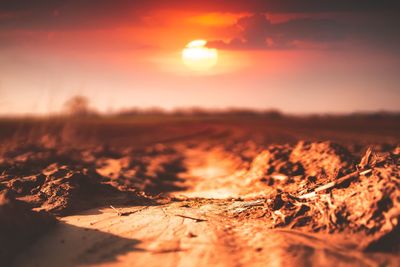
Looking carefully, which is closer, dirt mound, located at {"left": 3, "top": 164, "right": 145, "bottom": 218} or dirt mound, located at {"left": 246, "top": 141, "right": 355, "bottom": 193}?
dirt mound, located at {"left": 3, "top": 164, "right": 145, "bottom": 218}

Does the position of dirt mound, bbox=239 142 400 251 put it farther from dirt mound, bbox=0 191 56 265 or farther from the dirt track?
dirt mound, bbox=0 191 56 265

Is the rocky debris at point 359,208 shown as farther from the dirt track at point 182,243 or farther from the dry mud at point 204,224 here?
the dirt track at point 182,243

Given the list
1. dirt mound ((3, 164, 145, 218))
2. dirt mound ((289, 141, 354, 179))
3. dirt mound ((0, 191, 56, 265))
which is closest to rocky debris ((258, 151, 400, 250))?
dirt mound ((289, 141, 354, 179))

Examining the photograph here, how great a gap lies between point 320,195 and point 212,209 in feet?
4.83

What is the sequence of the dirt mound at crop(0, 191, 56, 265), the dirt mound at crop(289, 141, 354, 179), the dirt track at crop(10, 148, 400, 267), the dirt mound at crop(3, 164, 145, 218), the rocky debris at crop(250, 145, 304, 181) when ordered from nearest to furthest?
1. the dirt track at crop(10, 148, 400, 267)
2. the dirt mound at crop(0, 191, 56, 265)
3. the dirt mound at crop(3, 164, 145, 218)
4. the dirt mound at crop(289, 141, 354, 179)
5. the rocky debris at crop(250, 145, 304, 181)

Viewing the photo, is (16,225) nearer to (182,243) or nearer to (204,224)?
(182,243)

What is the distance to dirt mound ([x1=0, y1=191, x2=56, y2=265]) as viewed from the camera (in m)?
3.63

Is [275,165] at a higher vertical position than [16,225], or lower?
higher

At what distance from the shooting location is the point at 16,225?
12.6ft

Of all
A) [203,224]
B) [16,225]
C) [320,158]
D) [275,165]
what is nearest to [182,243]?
[203,224]

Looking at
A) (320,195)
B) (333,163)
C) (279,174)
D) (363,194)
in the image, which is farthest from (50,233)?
(333,163)

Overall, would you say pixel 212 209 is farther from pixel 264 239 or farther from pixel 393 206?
pixel 393 206

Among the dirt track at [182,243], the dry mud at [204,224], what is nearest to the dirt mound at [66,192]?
the dry mud at [204,224]

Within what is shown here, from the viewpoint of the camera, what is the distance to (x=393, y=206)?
3.52m
